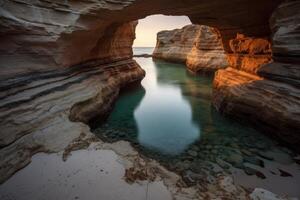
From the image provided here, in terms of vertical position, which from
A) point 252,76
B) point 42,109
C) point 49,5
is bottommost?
point 42,109

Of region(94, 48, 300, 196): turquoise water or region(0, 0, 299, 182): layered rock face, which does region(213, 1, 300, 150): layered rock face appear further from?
region(94, 48, 300, 196): turquoise water

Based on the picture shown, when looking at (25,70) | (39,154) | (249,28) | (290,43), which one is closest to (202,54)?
(249,28)

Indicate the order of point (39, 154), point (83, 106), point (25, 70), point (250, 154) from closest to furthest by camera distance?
point (39, 154) → point (250, 154) → point (25, 70) → point (83, 106)

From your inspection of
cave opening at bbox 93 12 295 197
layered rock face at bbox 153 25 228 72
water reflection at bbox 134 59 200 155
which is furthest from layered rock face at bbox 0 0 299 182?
layered rock face at bbox 153 25 228 72

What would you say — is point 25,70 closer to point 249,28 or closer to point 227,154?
point 227,154

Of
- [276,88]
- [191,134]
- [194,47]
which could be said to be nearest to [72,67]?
[191,134]

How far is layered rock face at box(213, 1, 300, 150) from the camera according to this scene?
16.3ft

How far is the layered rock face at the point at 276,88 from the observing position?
4953mm

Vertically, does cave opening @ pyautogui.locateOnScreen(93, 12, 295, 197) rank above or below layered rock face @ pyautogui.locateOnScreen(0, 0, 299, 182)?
below

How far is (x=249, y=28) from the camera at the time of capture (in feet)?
25.3

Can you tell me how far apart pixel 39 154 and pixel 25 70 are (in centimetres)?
289

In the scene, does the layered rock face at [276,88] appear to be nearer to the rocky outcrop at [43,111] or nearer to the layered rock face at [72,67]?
the layered rock face at [72,67]

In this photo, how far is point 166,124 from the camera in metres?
7.25

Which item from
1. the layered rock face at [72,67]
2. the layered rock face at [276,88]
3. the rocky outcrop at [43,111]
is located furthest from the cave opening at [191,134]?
the rocky outcrop at [43,111]
